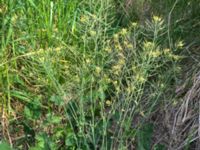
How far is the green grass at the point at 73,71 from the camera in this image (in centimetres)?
247

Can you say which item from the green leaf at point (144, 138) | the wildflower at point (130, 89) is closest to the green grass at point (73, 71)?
the green leaf at point (144, 138)

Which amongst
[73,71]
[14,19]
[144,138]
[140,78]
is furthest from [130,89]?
[14,19]

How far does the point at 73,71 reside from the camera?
283 centimetres

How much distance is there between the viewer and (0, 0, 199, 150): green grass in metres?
2.47

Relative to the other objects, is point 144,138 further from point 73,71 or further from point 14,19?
point 14,19

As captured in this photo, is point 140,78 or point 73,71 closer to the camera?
point 140,78

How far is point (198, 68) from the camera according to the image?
2.78m

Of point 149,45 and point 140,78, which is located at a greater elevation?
point 149,45

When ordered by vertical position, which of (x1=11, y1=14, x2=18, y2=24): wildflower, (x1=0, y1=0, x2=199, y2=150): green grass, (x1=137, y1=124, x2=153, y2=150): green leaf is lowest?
(x1=137, y1=124, x2=153, y2=150): green leaf

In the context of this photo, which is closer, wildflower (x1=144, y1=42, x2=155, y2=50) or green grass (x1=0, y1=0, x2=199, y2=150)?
wildflower (x1=144, y1=42, x2=155, y2=50)

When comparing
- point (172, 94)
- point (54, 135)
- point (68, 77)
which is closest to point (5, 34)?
point (68, 77)

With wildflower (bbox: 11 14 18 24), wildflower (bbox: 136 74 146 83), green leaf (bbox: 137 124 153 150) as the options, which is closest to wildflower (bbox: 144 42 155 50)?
wildflower (bbox: 136 74 146 83)

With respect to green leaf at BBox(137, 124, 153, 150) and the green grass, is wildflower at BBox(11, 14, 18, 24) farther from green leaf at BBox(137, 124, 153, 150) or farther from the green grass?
green leaf at BBox(137, 124, 153, 150)

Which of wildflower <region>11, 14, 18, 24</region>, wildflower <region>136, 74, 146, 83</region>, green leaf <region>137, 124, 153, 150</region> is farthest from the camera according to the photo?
wildflower <region>11, 14, 18, 24</region>
